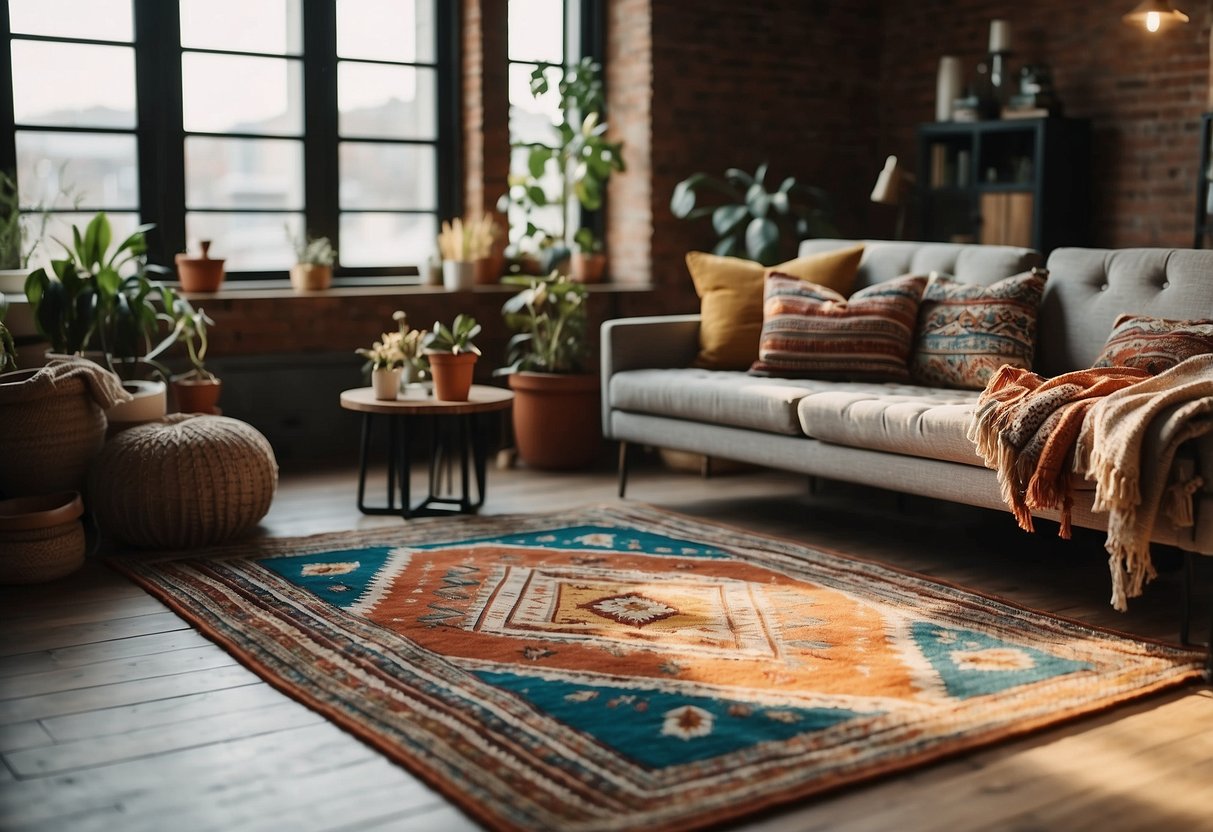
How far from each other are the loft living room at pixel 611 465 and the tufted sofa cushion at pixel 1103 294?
0.5 inches

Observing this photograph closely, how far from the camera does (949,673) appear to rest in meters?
2.99

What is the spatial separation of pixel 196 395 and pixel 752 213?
255 centimetres

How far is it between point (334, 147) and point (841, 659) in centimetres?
379

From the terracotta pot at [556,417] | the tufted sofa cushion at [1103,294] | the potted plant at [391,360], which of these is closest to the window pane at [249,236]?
the terracotta pot at [556,417]

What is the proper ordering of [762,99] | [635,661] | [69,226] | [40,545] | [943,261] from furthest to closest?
[762,99] → [69,226] → [943,261] → [40,545] → [635,661]

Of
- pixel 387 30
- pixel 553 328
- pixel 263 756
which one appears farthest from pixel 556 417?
pixel 263 756

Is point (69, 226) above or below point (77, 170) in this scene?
below

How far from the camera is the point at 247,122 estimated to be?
5.82 m

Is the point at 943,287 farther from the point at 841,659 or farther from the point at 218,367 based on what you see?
the point at 218,367

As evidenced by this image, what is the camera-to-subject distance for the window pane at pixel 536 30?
248 inches

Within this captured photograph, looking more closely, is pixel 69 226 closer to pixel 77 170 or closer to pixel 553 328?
pixel 77 170

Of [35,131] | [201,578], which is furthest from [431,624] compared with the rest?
[35,131]

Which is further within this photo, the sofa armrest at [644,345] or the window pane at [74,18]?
the window pane at [74,18]

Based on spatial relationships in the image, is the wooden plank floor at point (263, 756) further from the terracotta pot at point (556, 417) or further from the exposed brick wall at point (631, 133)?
the exposed brick wall at point (631, 133)
